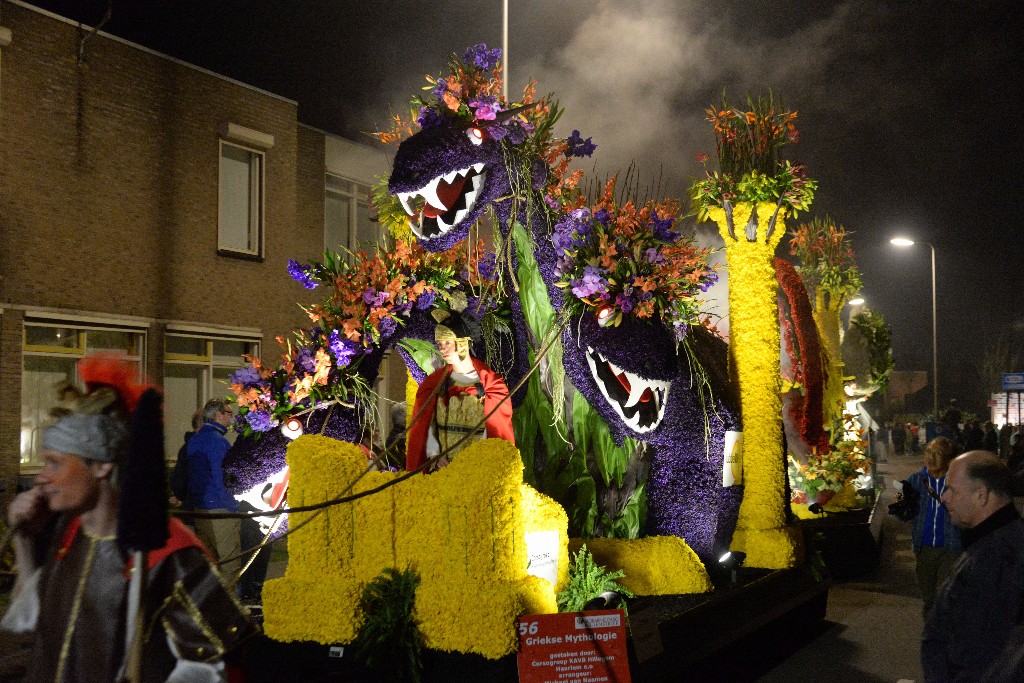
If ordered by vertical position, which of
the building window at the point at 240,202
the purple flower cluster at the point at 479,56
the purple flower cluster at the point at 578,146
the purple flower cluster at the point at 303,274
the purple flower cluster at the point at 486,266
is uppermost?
the building window at the point at 240,202

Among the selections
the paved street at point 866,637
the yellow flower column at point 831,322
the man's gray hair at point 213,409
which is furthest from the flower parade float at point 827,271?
the man's gray hair at point 213,409

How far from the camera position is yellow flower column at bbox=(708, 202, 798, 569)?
8578 mm

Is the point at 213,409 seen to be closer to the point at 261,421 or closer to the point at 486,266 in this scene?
the point at 261,421

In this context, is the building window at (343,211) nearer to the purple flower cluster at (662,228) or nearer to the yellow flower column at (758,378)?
the yellow flower column at (758,378)

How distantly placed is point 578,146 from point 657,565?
3222 mm

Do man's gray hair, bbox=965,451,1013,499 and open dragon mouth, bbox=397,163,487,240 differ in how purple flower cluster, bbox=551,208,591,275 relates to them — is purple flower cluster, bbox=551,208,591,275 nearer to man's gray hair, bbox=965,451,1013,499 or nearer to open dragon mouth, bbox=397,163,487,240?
open dragon mouth, bbox=397,163,487,240

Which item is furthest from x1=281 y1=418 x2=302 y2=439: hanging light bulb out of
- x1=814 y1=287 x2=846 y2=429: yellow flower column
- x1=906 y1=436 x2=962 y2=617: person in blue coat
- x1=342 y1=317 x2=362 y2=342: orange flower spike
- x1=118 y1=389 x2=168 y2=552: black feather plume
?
x1=814 y1=287 x2=846 y2=429: yellow flower column

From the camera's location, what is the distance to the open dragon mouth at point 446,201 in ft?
21.4

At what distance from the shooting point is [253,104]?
1648cm

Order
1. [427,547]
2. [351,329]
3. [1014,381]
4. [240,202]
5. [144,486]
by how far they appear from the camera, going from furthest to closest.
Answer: [1014,381]
[240,202]
[351,329]
[427,547]
[144,486]

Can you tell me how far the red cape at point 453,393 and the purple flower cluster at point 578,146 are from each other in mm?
1727

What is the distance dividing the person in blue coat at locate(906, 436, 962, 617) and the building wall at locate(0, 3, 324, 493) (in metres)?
10.9

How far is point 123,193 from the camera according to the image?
14484 mm

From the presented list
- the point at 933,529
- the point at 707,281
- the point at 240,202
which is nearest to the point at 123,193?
the point at 240,202
